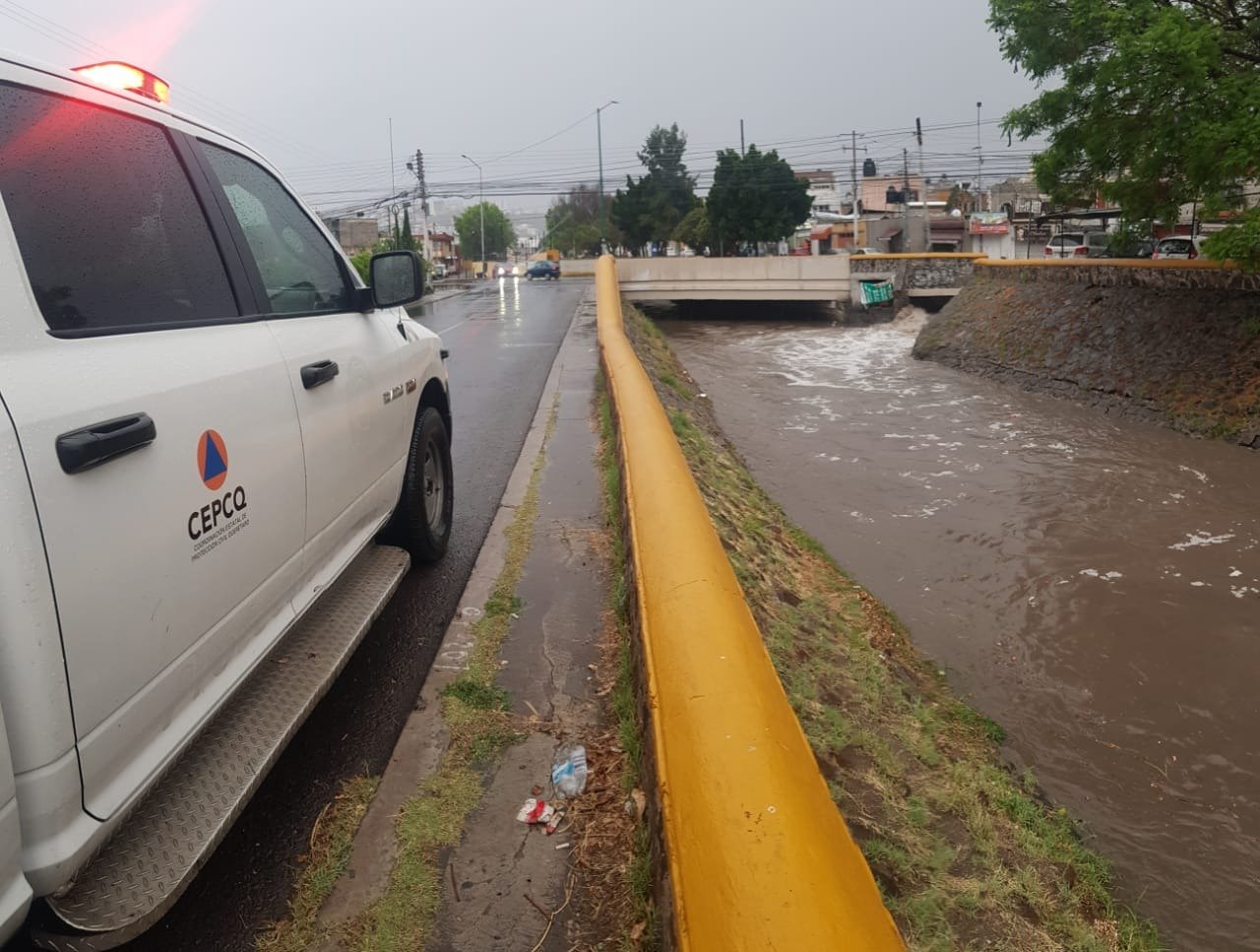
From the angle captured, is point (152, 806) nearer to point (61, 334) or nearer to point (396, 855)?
point (396, 855)

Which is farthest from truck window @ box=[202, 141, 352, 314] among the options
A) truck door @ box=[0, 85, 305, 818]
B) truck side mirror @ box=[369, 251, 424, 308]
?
truck door @ box=[0, 85, 305, 818]

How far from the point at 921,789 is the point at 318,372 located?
8.54ft

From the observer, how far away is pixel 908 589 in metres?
6.85

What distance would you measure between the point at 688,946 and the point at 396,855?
1105 millimetres

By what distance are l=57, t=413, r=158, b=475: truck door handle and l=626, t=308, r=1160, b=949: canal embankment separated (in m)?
2.23

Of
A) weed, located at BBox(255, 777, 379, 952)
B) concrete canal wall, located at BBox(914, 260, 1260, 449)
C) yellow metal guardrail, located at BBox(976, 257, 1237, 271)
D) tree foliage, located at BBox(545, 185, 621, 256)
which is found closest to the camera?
weed, located at BBox(255, 777, 379, 952)

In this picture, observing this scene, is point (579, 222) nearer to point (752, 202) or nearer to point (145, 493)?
point (752, 202)

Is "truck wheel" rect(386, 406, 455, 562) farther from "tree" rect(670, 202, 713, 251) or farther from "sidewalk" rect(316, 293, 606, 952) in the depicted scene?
"tree" rect(670, 202, 713, 251)

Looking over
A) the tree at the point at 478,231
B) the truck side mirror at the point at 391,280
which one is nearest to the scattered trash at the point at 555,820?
the truck side mirror at the point at 391,280

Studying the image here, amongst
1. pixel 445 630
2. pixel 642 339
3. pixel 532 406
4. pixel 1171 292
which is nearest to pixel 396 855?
pixel 445 630

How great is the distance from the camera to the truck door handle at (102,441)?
1.72 meters

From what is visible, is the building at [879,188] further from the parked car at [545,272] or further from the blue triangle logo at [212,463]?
the blue triangle logo at [212,463]

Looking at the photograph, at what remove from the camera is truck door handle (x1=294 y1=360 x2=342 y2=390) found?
9.65ft

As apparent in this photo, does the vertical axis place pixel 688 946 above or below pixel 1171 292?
below
